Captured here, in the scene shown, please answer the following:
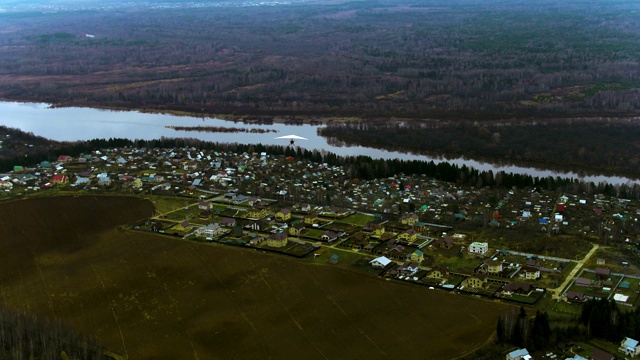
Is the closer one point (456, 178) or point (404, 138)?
point (456, 178)

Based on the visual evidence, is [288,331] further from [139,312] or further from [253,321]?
[139,312]

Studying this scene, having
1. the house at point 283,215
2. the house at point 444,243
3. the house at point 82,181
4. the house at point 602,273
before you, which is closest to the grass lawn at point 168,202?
the house at point 82,181

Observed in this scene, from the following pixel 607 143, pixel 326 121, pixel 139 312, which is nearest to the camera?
pixel 139 312

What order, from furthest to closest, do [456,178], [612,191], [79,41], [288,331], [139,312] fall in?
[79,41] → [456,178] → [612,191] → [139,312] → [288,331]

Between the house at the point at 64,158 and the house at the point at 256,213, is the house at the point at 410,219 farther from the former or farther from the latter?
the house at the point at 64,158

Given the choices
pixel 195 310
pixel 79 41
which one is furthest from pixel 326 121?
pixel 79 41

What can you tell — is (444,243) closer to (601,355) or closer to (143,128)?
(601,355)

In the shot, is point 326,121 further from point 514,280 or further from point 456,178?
point 514,280
